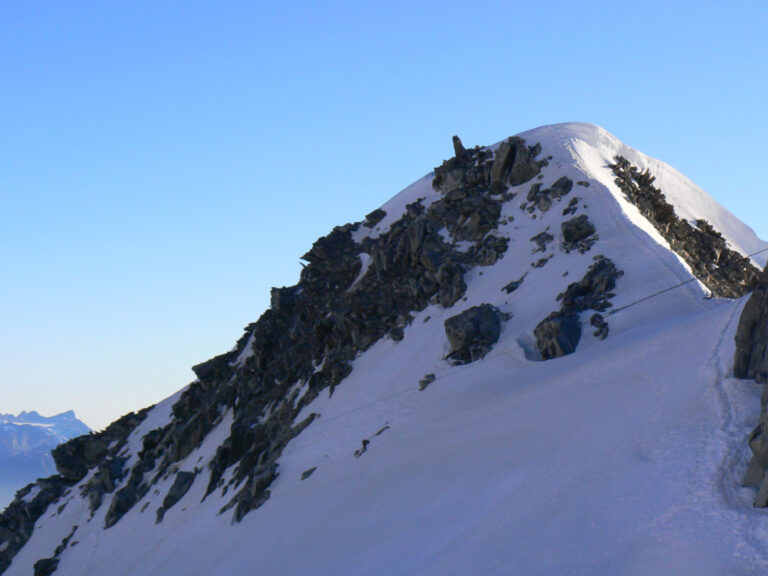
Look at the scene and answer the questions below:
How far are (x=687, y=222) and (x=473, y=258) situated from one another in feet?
43.7

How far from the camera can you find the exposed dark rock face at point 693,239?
4017 centimetres

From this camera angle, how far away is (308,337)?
165 feet

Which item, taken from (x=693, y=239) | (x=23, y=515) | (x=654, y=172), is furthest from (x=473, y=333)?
(x=23, y=515)

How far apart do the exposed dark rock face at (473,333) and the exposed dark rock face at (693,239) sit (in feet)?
33.4

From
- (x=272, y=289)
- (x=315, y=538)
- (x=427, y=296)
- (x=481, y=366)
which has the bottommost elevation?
(x=315, y=538)

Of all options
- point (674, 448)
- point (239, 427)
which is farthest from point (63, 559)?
point (674, 448)

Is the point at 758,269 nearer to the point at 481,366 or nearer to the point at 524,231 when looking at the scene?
the point at 524,231

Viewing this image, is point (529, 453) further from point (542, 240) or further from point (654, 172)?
point (654, 172)

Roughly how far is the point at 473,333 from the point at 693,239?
16.3 m

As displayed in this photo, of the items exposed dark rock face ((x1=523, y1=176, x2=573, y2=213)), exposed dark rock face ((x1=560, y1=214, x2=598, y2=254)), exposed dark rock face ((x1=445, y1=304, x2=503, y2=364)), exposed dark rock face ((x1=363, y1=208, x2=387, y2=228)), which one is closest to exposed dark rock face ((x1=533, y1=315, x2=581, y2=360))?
exposed dark rock face ((x1=445, y1=304, x2=503, y2=364))

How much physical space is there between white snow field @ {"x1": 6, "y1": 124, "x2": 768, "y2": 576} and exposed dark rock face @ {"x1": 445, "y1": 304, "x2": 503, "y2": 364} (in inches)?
25.0

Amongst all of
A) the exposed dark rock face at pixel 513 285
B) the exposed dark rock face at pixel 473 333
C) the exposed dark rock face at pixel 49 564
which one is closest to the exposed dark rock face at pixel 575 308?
the exposed dark rock face at pixel 473 333

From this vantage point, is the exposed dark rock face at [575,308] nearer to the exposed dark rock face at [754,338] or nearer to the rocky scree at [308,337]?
the rocky scree at [308,337]

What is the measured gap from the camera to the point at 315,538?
26.0m
